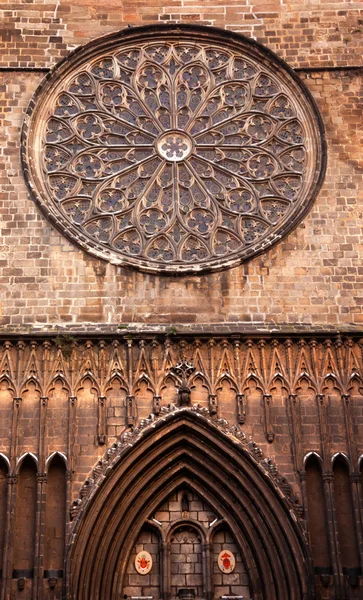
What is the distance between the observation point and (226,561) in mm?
15000

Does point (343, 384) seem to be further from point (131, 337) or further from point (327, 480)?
point (131, 337)

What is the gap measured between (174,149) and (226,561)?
6.89 meters

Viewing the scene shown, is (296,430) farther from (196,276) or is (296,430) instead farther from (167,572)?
(196,276)

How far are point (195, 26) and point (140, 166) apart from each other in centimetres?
293

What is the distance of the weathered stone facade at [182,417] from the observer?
14.4 metres

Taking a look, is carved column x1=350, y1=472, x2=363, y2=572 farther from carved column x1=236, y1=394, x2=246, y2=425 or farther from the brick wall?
the brick wall

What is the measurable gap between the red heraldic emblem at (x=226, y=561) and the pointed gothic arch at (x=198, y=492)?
21cm

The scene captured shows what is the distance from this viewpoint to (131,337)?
50.6ft

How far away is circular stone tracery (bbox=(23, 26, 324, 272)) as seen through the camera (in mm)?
16812

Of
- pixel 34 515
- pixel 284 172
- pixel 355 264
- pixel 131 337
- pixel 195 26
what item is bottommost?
pixel 34 515

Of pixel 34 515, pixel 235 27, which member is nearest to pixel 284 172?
pixel 235 27

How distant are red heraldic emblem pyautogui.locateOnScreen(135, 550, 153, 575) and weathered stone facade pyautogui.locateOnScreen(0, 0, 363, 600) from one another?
11 centimetres

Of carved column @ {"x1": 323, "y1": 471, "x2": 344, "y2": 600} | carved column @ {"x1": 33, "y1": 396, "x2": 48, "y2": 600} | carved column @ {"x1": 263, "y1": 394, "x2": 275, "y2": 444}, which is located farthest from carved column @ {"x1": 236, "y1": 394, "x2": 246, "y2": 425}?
carved column @ {"x1": 33, "y1": 396, "x2": 48, "y2": 600}

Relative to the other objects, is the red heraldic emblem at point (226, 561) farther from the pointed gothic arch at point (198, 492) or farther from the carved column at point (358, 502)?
the carved column at point (358, 502)
